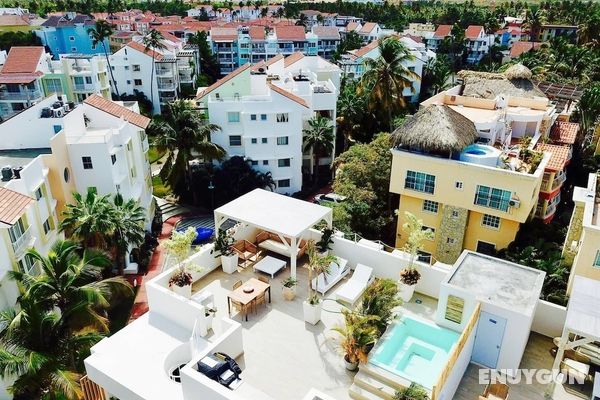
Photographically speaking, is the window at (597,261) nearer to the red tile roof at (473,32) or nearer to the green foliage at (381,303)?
the green foliage at (381,303)

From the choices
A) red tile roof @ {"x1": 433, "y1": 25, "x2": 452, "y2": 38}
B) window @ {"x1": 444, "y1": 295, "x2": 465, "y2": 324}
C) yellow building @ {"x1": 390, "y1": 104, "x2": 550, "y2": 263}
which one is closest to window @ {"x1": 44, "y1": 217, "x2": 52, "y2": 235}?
yellow building @ {"x1": 390, "y1": 104, "x2": 550, "y2": 263}

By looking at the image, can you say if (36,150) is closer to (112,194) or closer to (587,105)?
(112,194)

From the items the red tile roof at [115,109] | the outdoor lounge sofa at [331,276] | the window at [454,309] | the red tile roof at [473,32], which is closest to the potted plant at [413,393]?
the window at [454,309]

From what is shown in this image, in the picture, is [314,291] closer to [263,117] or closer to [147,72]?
[263,117]

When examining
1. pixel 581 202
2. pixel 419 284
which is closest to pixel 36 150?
pixel 419 284

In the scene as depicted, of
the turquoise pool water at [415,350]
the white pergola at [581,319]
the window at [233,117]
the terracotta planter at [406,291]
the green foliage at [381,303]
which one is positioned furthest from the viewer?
the window at [233,117]

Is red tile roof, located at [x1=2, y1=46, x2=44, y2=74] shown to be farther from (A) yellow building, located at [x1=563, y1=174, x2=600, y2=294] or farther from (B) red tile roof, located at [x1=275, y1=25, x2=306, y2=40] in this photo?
(A) yellow building, located at [x1=563, y1=174, x2=600, y2=294]
